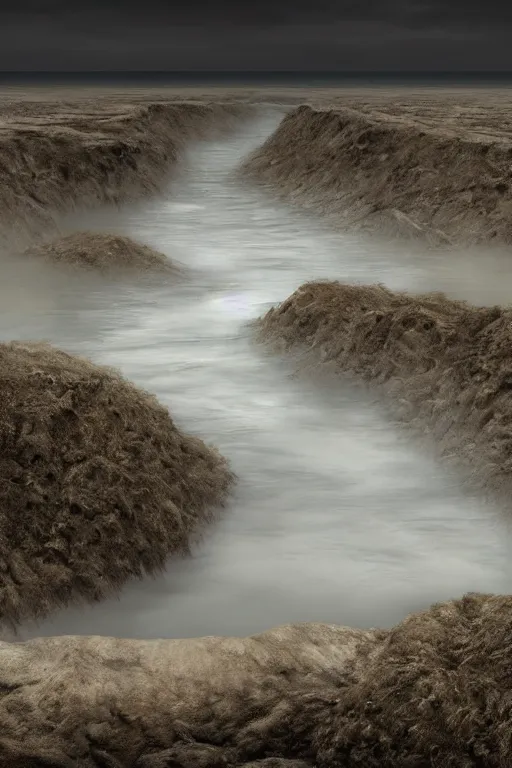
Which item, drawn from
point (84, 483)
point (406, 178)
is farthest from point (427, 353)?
point (406, 178)

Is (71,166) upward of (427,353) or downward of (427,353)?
upward

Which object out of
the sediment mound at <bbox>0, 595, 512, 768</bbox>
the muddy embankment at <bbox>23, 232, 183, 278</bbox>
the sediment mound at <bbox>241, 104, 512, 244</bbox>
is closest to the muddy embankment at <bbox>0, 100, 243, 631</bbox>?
the sediment mound at <bbox>0, 595, 512, 768</bbox>

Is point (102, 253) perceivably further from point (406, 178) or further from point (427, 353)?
point (406, 178)

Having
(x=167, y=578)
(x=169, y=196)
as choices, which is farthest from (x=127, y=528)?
(x=169, y=196)

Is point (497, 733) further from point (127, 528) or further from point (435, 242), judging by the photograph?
point (435, 242)

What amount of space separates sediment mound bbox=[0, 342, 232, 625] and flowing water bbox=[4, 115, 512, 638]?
0.18m

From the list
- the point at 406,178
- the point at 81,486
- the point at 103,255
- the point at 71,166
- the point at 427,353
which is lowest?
the point at 81,486

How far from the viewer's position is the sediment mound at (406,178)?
773 inches

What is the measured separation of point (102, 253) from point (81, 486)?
9.81 meters

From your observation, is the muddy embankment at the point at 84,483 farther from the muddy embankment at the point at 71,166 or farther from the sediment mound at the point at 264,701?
the muddy embankment at the point at 71,166

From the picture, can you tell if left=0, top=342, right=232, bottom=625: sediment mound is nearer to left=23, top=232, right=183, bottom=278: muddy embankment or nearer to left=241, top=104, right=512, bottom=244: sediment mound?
left=23, top=232, right=183, bottom=278: muddy embankment

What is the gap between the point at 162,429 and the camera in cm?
717

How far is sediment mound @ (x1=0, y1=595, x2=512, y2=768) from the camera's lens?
3955mm

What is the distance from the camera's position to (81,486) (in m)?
6.19
